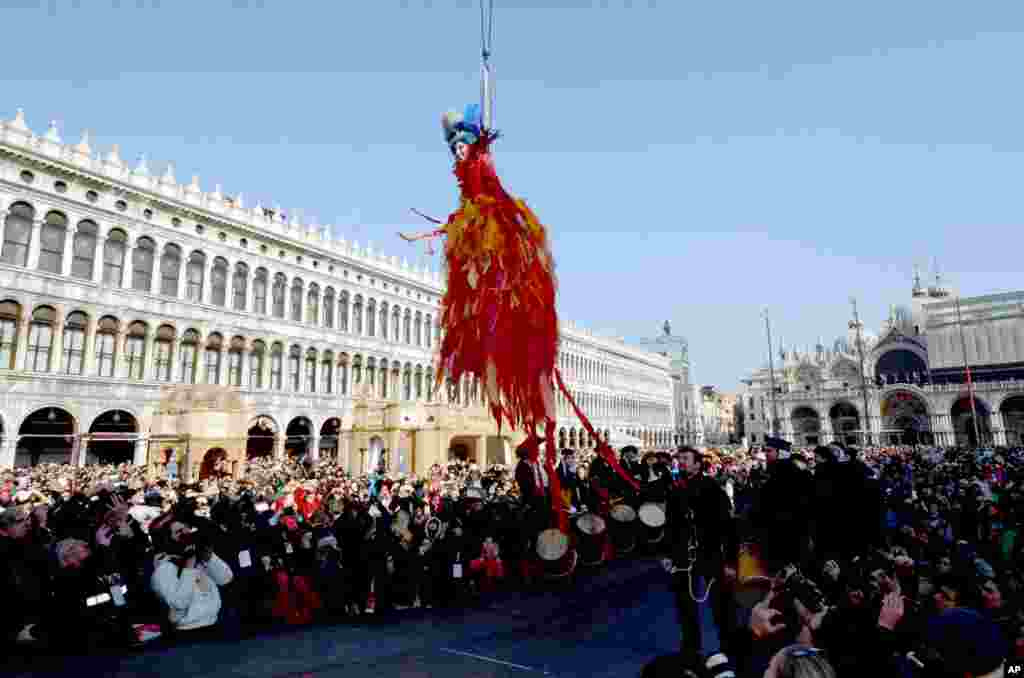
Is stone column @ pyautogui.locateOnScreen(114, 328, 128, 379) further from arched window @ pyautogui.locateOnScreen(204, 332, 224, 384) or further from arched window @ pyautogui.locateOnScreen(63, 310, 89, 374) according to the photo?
arched window @ pyautogui.locateOnScreen(204, 332, 224, 384)

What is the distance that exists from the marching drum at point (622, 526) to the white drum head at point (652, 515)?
5.73 ft

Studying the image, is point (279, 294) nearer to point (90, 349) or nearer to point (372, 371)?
point (372, 371)

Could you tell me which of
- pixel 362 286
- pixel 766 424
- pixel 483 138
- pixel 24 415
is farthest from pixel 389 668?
pixel 766 424

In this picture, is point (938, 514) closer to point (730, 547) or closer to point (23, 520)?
point (730, 547)

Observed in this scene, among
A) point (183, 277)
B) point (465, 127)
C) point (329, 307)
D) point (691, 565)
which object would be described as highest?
point (329, 307)

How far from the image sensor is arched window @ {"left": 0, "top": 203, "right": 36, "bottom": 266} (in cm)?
2270

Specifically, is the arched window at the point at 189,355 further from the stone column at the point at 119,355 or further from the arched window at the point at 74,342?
the arched window at the point at 74,342

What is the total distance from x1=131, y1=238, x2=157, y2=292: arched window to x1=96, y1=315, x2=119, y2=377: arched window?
1978 mm

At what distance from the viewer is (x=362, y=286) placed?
124ft

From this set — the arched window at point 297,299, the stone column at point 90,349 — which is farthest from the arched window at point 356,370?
the stone column at point 90,349

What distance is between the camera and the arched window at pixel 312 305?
1347 inches

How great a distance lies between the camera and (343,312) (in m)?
36.5

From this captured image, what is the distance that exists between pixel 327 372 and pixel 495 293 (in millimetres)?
30106

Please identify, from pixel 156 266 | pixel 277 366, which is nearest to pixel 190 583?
pixel 156 266
